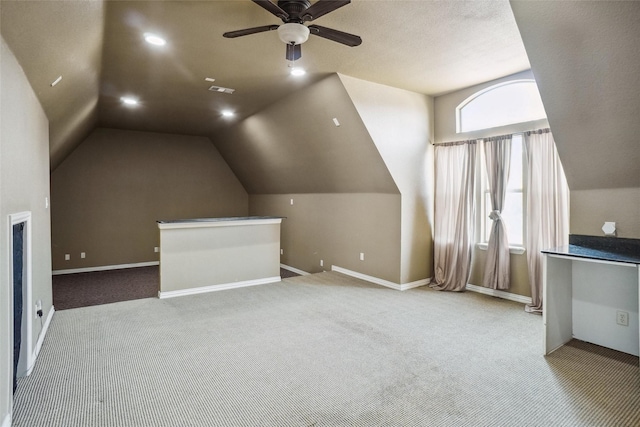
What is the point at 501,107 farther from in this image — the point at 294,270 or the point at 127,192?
the point at 127,192

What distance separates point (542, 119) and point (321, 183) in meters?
3.49

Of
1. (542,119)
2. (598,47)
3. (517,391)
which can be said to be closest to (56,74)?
(598,47)

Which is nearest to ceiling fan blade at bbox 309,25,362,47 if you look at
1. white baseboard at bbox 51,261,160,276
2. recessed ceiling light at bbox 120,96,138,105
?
recessed ceiling light at bbox 120,96,138,105

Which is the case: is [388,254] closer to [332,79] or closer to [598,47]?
[332,79]

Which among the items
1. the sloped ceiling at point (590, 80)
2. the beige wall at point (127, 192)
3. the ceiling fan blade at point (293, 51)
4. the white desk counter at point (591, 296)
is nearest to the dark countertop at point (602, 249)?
the white desk counter at point (591, 296)

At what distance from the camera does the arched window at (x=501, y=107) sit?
14.0 feet

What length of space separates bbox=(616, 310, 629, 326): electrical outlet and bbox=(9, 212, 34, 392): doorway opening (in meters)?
4.71

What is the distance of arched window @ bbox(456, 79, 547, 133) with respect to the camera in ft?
14.0

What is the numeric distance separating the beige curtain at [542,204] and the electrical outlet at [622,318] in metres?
1.03

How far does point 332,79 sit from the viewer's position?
4.30 metres

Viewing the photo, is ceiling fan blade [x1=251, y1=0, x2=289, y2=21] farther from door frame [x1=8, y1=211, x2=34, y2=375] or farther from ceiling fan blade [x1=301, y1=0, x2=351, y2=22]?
door frame [x1=8, y1=211, x2=34, y2=375]

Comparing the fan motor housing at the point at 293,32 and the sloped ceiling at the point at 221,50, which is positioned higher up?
the sloped ceiling at the point at 221,50

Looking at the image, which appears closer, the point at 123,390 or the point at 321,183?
the point at 123,390

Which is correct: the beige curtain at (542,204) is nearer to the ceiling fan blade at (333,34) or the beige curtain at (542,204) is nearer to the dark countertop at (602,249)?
the dark countertop at (602,249)
